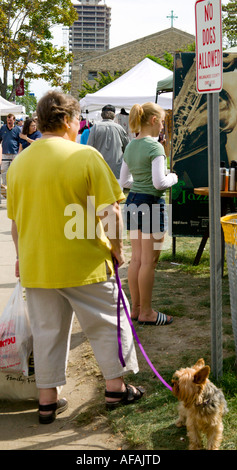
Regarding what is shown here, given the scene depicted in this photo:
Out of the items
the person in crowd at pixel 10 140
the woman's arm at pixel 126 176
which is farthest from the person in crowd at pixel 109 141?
the person in crowd at pixel 10 140

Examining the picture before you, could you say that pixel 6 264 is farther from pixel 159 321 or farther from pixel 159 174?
pixel 159 174

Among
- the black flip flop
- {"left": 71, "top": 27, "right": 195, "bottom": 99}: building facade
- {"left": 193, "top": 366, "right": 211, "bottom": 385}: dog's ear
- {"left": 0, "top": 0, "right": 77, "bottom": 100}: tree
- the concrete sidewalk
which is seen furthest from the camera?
{"left": 71, "top": 27, "right": 195, "bottom": 99}: building facade

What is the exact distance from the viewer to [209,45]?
3506mm

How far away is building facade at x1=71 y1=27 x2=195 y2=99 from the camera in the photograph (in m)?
61.8

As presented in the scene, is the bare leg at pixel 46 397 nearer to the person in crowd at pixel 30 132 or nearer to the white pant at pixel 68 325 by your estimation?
the white pant at pixel 68 325

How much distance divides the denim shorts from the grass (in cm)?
91

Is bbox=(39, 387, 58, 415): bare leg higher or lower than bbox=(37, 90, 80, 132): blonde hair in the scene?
lower

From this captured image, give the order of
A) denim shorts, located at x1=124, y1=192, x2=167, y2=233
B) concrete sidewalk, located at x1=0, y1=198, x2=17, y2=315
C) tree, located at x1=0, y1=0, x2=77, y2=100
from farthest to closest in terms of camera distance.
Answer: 1. tree, located at x1=0, y1=0, x2=77, y2=100
2. concrete sidewalk, located at x1=0, y1=198, x2=17, y2=315
3. denim shorts, located at x1=124, y1=192, x2=167, y2=233

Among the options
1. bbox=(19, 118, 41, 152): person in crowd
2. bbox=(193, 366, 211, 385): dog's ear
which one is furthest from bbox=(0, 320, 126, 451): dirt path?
bbox=(19, 118, 41, 152): person in crowd

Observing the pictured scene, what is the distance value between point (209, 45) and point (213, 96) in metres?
0.30

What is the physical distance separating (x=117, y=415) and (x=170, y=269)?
405cm

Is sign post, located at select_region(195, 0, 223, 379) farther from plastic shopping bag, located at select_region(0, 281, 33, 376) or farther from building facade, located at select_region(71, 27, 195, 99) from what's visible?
building facade, located at select_region(71, 27, 195, 99)
